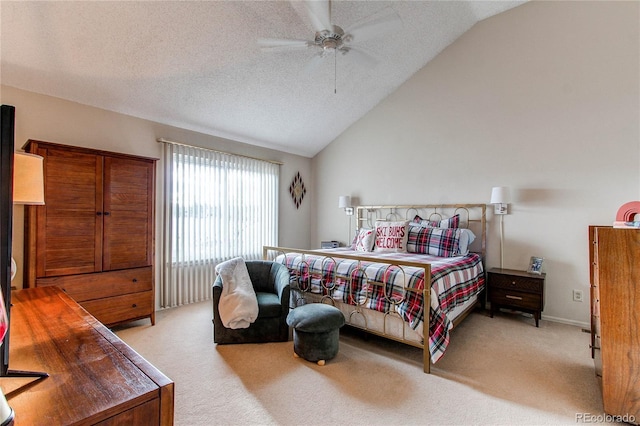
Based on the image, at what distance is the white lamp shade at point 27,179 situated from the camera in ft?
4.50

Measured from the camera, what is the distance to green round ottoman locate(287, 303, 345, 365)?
7.72 feet

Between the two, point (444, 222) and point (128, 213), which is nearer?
point (128, 213)

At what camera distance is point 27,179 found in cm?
141

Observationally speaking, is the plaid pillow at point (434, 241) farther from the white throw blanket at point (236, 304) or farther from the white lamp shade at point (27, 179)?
the white lamp shade at point (27, 179)

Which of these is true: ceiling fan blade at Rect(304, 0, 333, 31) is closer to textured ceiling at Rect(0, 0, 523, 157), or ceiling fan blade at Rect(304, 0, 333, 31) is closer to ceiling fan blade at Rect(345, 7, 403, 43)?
ceiling fan blade at Rect(345, 7, 403, 43)

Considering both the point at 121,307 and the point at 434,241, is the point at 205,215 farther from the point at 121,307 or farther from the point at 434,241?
the point at 434,241

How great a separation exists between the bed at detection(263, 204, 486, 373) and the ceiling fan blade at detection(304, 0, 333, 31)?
193cm

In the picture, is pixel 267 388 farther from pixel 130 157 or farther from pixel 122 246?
pixel 130 157

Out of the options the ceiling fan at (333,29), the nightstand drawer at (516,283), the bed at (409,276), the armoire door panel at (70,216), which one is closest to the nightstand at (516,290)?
the nightstand drawer at (516,283)

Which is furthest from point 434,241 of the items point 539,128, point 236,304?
point 236,304

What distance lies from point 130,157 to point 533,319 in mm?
4937

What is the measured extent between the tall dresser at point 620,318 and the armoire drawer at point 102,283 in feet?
12.8

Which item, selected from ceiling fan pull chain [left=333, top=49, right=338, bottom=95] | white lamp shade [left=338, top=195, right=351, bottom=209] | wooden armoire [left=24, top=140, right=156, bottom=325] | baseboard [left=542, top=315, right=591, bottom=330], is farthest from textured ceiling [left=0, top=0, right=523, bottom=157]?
baseboard [left=542, top=315, right=591, bottom=330]

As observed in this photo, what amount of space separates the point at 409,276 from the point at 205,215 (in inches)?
118
